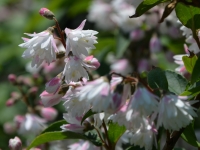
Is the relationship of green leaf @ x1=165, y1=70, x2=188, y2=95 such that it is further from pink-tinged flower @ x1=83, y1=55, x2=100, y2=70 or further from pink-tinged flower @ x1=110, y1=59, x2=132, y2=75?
pink-tinged flower @ x1=110, y1=59, x2=132, y2=75

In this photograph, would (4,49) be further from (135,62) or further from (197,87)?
(197,87)

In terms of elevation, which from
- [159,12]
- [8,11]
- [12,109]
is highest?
[159,12]

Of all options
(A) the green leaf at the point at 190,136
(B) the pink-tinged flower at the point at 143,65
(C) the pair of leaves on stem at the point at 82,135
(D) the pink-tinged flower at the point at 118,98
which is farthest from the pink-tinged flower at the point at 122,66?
(D) the pink-tinged flower at the point at 118,98

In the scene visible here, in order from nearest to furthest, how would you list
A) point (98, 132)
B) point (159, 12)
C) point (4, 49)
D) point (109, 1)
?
point (98, 132), point (159, 12), point (109, 1), point (4, 49)

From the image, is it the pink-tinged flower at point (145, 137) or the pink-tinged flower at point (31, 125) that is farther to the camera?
the pink-tinged flower at point (31, 125)

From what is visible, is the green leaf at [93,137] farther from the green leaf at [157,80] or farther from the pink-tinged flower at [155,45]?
the pink-tinged flower at [155,45]

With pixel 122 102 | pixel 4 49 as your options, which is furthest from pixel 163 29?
pixel 4 49
